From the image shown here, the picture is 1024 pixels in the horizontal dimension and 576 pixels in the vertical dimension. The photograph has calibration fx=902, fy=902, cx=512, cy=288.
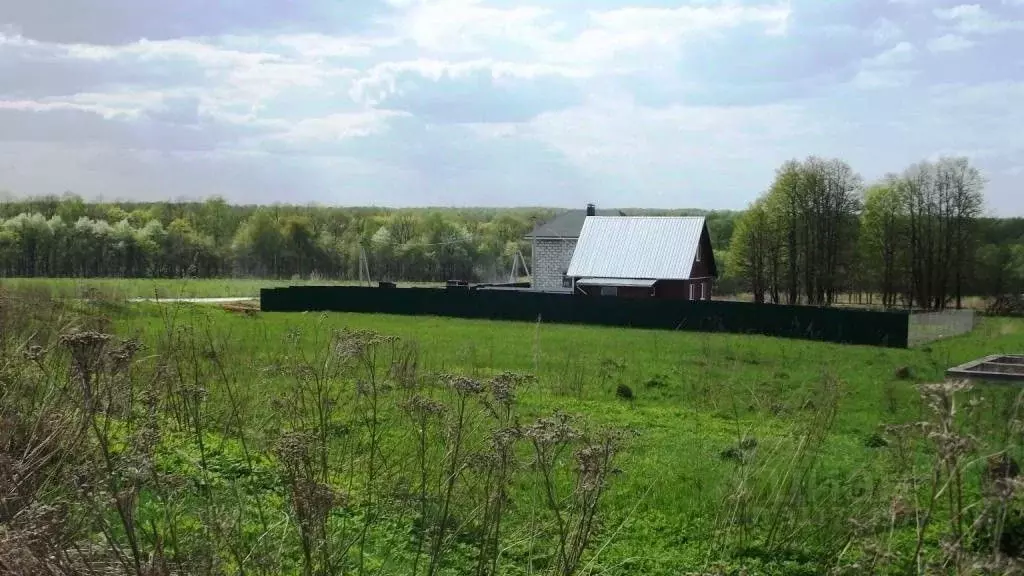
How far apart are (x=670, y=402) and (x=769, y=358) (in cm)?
758

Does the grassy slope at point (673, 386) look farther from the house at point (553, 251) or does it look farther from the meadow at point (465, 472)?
the house at point (553, 251)

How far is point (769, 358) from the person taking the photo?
68.2 feet

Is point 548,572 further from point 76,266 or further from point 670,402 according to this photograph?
point 76,266

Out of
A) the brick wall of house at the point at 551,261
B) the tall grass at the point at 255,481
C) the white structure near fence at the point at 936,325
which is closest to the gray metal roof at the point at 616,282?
the brick wall of house at the point at 551,261

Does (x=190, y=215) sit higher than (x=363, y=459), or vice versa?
(x=190, y=215)

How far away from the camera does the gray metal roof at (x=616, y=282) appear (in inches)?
1538

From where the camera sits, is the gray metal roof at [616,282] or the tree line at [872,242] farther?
the tree line at [872,242]

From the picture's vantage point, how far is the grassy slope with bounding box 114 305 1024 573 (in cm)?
772

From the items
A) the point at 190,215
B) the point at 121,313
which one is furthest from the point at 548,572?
the point at 190,215

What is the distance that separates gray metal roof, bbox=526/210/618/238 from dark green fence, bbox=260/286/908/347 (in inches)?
549

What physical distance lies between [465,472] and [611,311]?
74.5 feet

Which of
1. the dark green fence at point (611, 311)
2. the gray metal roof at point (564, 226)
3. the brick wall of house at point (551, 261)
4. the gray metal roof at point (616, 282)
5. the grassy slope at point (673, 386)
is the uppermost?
the gray metal roof at point (564, 226)

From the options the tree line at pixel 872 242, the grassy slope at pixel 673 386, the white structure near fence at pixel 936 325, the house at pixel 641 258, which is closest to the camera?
the grassy slope at pixel 673 386

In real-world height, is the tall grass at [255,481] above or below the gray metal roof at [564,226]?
below
